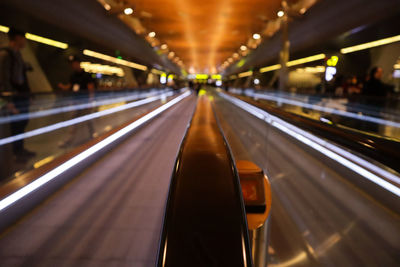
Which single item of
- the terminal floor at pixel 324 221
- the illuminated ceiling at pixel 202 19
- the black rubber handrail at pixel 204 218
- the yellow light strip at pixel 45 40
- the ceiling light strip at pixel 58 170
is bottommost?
the terminal floor at pixel 324 221

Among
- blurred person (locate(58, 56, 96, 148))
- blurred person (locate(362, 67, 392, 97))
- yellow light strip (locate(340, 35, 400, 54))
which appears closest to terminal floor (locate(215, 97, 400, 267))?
blurred person (locate(362, 67, 392, 97))

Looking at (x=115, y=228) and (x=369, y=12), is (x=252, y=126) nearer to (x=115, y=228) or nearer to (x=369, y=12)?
(x=115, y=228)

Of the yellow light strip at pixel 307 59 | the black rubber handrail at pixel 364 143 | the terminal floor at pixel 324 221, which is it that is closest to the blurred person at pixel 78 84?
the terminal floor at pixel 324 221

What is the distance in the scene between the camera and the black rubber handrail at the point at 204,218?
1343mm

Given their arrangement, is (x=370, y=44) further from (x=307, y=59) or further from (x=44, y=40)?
(x=44, y=40)

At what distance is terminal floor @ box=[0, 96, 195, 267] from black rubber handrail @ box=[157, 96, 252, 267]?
756 mm

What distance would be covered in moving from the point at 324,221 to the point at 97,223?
2.09m

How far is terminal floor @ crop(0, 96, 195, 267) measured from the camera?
213cm

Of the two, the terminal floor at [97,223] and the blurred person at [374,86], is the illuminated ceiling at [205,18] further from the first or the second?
the terminal floor at [97,223]

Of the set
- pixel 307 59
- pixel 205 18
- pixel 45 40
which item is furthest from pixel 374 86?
pixel 307 59

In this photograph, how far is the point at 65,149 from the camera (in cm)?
511

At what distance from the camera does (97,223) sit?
2623 millimetres

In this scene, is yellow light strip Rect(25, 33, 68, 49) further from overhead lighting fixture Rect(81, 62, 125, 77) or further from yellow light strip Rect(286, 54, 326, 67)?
yellow light strip Rect(286, 54, 326, 67)

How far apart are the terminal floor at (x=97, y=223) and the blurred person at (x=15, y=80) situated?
5.13ft
